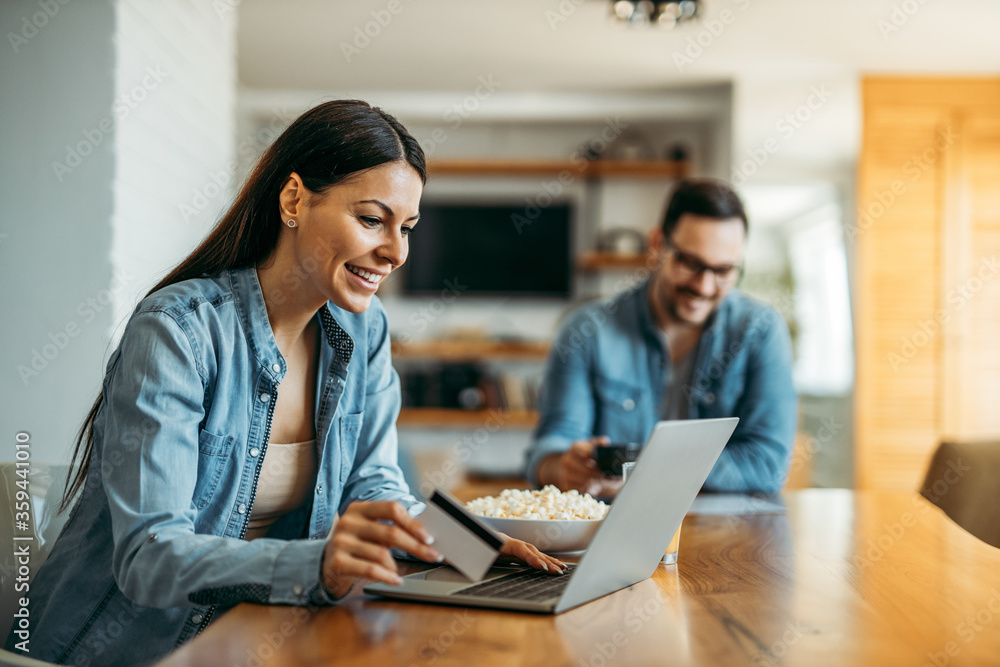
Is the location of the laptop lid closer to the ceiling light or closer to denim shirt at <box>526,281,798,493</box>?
denim shirt at <box>526,281,798,493</box>

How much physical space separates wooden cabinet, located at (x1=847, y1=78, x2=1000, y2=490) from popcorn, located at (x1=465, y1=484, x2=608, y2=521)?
3793mm

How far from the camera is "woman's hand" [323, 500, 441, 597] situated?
0.77m

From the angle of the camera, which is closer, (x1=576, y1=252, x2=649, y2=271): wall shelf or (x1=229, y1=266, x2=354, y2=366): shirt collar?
(x1=229, y1=266, x2=354, y2=366): shirt collar

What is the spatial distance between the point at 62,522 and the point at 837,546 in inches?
43.6

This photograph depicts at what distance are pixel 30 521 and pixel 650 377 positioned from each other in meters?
1.41

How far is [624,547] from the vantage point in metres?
0.87

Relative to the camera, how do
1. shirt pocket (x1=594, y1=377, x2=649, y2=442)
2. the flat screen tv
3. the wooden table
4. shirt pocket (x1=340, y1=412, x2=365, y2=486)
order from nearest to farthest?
the wooden table < shirt pocket (x1=340, y1=412, x2=365, y2=486) < shirt pocket (x1=594, y1=377, x2=649, y2=442) < the flat screen tv

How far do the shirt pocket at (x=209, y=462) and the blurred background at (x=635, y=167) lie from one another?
145 cm

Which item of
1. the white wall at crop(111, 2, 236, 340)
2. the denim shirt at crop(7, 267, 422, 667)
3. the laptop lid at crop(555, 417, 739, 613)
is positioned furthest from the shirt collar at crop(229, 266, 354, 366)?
the white wall at crop(111, 2, 236, 340)

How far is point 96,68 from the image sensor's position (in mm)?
2082

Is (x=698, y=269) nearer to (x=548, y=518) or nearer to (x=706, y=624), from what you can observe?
(x=548, y=518)

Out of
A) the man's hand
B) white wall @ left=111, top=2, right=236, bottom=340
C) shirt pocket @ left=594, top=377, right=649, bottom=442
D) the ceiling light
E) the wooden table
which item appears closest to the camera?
the wooden table

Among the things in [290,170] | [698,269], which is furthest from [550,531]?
[698,269]

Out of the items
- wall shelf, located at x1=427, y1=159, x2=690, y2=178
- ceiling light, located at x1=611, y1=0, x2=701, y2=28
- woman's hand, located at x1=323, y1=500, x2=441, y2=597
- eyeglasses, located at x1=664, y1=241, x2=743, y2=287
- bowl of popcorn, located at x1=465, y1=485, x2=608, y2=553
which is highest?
ceiling light, located at x1=611, y1=0, x2=701, y2=28
